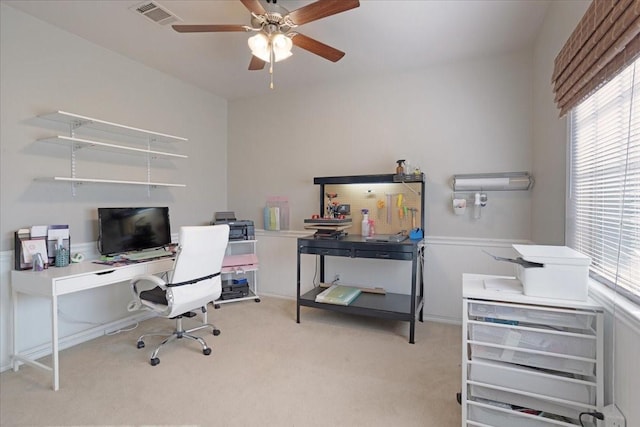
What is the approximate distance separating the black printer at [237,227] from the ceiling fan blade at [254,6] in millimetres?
2463

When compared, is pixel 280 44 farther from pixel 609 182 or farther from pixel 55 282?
pixel 55 282

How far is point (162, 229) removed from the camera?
3.31 meters

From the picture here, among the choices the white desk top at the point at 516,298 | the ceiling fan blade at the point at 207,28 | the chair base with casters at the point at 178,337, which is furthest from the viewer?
the chair base with casters at the point at 178,337

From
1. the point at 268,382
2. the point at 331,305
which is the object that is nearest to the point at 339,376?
the point at 268,382

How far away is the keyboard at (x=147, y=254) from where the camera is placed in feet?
9.16

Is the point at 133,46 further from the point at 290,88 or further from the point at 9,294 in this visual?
the point at 9,294

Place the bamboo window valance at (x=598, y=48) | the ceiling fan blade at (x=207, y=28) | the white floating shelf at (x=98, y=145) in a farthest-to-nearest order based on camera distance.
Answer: the white floating shelf at (x=98, y=145) < the ceiling fan blade at (x=207, y=28) < the bamboo window valance at (x=598, y=48)

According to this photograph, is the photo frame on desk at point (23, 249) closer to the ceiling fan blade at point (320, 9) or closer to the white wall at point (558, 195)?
the ceiling fan blade at point (320, 9)

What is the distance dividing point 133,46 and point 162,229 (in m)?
1.76

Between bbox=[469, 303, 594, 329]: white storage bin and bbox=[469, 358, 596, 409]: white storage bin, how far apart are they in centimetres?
22

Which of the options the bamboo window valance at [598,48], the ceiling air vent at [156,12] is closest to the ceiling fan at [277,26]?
the ceiling air vent at [156,12]

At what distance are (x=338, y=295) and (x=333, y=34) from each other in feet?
7.92

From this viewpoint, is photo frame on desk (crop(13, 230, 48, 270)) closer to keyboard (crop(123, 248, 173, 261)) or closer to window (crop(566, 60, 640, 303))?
keyboard (crop(123, 248, 173, 261))

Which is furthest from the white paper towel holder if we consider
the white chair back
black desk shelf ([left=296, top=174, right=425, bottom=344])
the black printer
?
the black printer
